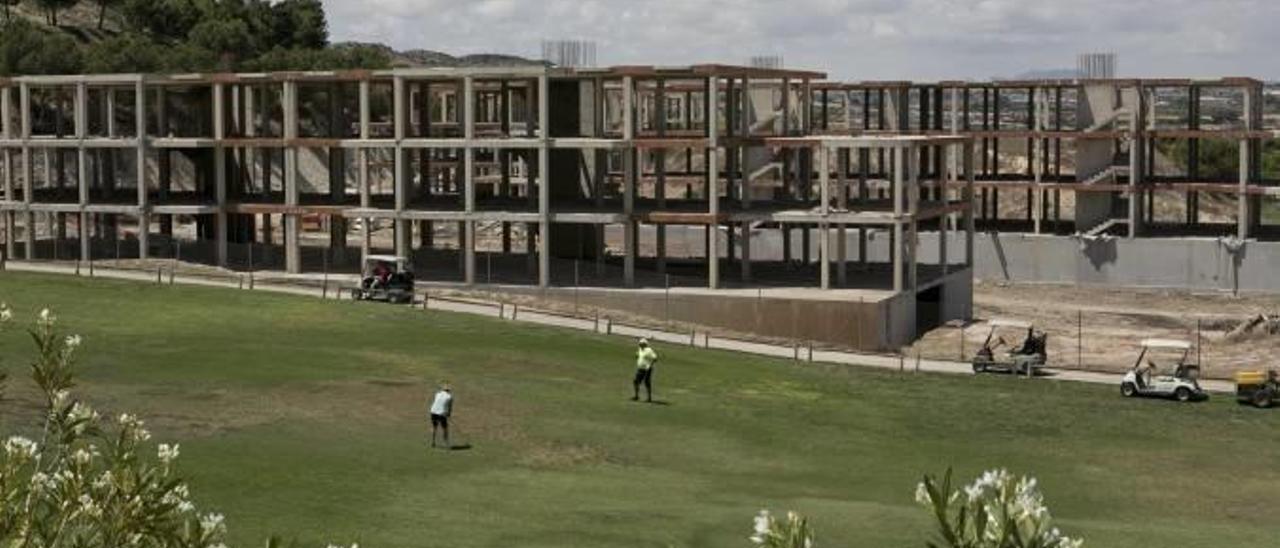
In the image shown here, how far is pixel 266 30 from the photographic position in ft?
526

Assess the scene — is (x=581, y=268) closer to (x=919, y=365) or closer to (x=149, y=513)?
(x=919, y=365)

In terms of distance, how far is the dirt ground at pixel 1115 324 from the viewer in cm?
6469

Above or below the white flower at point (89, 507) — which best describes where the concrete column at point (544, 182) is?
above

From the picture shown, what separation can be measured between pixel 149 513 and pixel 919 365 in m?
51.3

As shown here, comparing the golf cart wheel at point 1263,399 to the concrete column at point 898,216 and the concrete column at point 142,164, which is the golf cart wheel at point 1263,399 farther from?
the concrete column at point 142,164

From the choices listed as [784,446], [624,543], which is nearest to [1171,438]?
[784,446]

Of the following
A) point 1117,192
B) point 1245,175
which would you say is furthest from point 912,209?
point 1117,192

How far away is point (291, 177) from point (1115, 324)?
41001mm

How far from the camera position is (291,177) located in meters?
80.6

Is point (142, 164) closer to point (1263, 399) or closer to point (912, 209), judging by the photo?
point (912, 209)

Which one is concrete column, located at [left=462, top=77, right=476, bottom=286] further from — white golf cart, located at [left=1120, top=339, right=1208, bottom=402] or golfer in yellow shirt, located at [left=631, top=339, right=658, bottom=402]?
white golf cart, located at [left=1120, top=339, right=1208, bottom=402]

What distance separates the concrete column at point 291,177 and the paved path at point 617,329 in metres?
3.98

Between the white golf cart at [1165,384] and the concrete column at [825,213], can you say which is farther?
the concrete column at [825,213]

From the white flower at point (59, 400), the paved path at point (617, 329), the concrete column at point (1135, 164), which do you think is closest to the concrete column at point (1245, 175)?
the concrete column at point (1135, 164)
